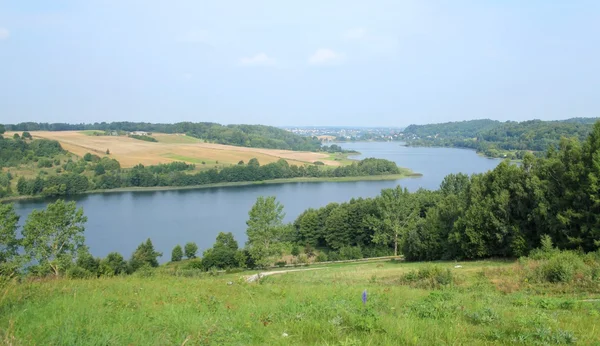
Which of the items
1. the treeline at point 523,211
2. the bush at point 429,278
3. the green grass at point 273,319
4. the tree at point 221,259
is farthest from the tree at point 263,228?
the green grass at point 273,319

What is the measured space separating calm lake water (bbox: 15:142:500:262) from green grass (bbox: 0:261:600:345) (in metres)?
28.4

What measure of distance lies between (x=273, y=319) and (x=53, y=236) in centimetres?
2006

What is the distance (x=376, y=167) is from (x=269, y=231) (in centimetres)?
5917

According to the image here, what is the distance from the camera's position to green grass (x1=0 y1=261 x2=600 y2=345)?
3754 mm

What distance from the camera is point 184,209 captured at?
49.2m

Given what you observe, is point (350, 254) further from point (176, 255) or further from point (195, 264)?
point (176, 255)

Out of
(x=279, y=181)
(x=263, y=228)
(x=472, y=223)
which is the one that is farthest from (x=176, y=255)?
(x=279, y=181)

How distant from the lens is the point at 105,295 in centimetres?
596

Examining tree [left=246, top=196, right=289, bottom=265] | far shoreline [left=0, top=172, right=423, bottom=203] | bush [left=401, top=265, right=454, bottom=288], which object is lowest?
far shoreline [left=0, top=172, right=423, bottom=203]

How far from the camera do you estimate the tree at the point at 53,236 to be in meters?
19.5

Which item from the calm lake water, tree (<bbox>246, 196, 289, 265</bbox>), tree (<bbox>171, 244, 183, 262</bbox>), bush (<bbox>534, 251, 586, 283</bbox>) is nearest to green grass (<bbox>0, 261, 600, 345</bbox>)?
bush (<bbox>534, 251, 586, 283</bbox>)

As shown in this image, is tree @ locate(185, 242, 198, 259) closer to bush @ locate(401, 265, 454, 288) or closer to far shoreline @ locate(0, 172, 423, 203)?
bush @ locate(401, 265, 454, 288)

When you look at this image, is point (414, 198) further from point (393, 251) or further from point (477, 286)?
point (477, 286)

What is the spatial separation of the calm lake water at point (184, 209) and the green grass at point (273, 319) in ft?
93.2
